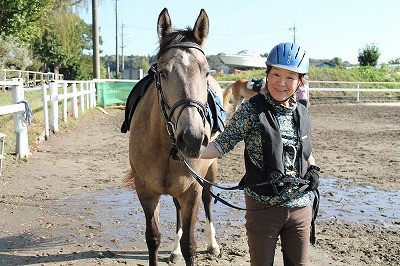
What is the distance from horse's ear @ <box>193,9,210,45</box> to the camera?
11.1 ft

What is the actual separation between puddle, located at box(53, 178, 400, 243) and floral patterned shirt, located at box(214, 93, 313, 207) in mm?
2391

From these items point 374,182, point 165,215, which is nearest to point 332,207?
point 374,182

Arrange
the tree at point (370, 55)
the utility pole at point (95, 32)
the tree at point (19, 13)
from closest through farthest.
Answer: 1. the utility pole at point (95, 32)
2. the tree at point (19, 13)
3. the tree at point (370, 55)

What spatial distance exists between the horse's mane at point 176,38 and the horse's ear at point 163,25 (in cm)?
4

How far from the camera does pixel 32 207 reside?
5.93m

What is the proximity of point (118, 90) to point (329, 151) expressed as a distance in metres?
14.3

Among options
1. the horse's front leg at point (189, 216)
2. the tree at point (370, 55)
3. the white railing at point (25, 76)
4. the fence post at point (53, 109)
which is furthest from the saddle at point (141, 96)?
the tree at point (370, 55)

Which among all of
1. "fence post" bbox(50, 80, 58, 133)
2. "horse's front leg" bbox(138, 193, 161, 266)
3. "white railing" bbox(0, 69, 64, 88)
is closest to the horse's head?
"horse's front leg" bbox(138, 193, 161, 266)

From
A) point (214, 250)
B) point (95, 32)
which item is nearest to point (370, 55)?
point (95, 32)

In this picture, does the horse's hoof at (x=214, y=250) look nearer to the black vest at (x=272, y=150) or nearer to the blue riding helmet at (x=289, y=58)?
the black vest at (x=272, y=150)

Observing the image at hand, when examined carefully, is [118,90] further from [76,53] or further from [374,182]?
[76,53]

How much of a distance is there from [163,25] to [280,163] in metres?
1.38

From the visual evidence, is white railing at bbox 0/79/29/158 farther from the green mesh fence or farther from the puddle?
the green mesh fence

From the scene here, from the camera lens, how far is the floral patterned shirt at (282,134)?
2.80 meters
